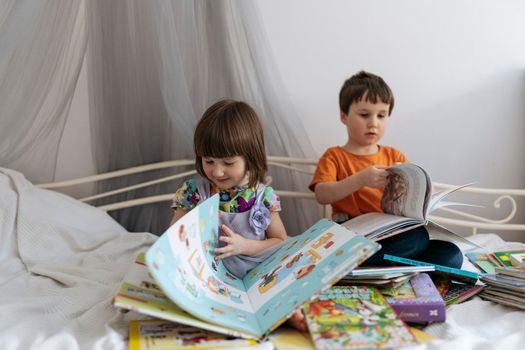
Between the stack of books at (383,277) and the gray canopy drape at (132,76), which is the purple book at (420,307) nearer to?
the stack of books at (383,277)

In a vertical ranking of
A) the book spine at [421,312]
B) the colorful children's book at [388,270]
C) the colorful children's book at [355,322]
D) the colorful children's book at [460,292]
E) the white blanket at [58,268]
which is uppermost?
the white blanket at [58,268]

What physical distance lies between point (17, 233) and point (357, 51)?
1213 millimetres

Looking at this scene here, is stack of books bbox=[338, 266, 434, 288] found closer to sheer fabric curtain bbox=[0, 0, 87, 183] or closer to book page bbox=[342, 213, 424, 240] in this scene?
book page bbox=[342, 213, 424, 240]

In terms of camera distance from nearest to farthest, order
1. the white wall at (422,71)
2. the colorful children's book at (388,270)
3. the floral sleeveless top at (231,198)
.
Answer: the colorful children's book at (388,270)
the floral sleeveless top at (231,198)
the white wall at (422,71)

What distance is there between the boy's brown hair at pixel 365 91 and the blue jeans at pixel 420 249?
1.30 ft

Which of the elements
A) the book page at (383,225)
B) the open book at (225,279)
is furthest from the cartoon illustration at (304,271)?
the book page at (383,225)

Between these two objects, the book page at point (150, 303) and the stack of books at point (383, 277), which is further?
the stack of books at point (383, 277)

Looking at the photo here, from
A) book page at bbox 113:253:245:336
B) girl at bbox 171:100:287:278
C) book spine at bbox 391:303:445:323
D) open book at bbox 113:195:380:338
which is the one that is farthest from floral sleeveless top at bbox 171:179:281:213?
book spine at bbox 391:303:445:323

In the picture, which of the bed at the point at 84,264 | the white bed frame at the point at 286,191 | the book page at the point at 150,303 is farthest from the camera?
the white bed frame at the point at 286,191

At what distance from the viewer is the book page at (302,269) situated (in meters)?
0.99

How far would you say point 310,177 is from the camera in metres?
1.82

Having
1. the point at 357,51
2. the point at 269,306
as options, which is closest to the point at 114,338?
the point at 269,306

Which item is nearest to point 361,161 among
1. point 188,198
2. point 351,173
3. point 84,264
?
point 351,173

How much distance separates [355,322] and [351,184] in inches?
20.7
